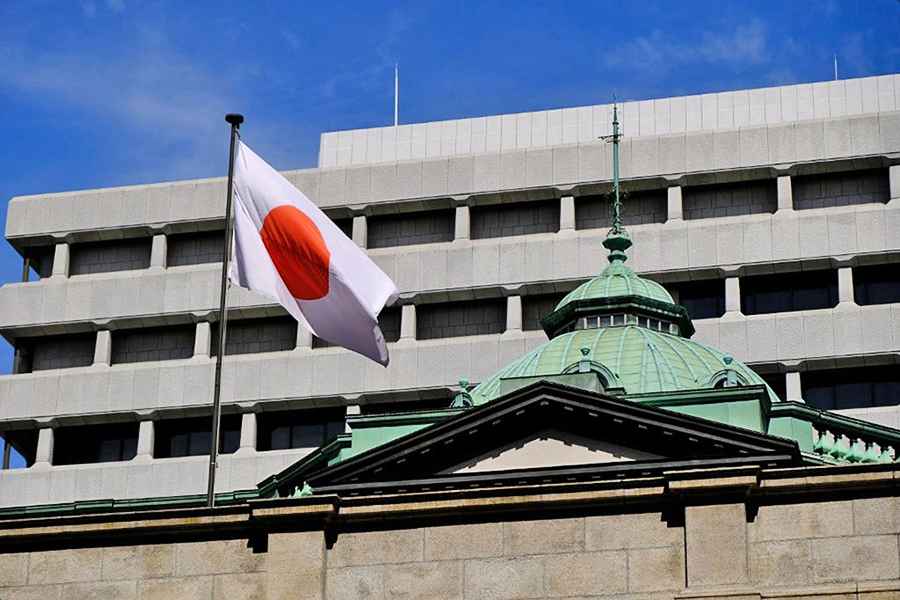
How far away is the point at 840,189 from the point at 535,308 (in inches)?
470

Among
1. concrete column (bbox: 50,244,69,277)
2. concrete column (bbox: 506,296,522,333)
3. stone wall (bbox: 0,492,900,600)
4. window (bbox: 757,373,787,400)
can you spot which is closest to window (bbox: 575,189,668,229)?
concrete column (bbox: 506,296,522,333)

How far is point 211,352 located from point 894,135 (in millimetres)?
26846

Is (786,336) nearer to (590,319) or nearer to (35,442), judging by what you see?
(590,319)

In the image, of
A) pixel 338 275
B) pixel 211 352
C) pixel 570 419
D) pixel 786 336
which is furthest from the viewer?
pixel 211 352

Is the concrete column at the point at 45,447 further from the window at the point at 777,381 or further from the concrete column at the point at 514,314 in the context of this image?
the window at the point at 777,381

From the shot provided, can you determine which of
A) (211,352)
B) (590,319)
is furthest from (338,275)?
(211,352)

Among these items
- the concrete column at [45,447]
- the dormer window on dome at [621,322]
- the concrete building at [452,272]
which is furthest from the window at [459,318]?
the dormer window on dome at [621,322]

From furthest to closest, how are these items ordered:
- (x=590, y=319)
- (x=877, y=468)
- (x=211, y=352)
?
1. (x=211, y=352)
2. (x=590, y=319)
3. (x=877, y=468)

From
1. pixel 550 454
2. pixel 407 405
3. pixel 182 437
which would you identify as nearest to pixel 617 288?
pixel 550 454

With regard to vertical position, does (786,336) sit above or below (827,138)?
below

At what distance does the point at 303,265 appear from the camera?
4419 centimetres

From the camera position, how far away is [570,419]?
5209 cm

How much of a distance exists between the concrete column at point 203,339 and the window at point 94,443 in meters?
3.98

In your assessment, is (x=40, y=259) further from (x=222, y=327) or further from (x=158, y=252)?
(x=222, y=327)
